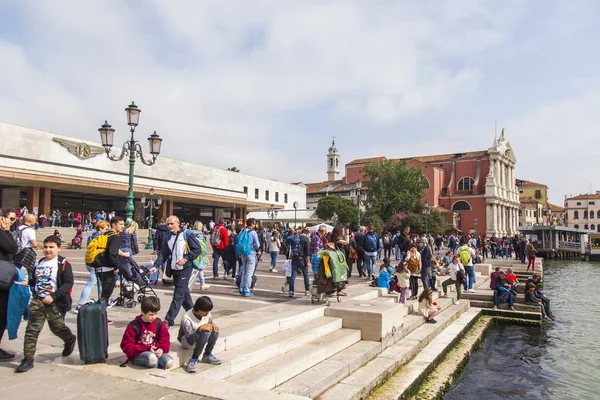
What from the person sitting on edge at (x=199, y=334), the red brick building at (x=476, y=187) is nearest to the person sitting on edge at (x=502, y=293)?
the person sitting on edge at (x=199, y=334)

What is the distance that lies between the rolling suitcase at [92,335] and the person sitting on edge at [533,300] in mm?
13094

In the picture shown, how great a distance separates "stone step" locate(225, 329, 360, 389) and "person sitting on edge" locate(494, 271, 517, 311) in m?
8.48

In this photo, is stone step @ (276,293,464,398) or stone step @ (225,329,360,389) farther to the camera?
stone step @ (276,293,464,398)

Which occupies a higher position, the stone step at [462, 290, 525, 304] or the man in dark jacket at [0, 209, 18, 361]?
the man in dark jacket at [0, 209, 18, 361]

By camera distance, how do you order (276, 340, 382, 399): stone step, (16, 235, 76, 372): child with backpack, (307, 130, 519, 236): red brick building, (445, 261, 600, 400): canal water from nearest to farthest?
(16, 235, 76, 372): child with backpack < (276, 340, 382, 399): stone step < (445, 261, 600, 400): canal water < (307, 130, 519, 236): red brick building

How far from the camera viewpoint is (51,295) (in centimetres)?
463

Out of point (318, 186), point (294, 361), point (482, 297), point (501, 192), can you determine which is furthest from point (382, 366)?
point (318, 186)

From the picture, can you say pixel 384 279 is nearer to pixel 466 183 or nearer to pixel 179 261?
pixel 179 261

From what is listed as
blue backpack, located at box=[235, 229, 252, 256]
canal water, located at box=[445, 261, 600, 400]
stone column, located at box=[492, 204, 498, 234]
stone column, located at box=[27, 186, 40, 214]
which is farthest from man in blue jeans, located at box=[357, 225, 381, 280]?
stone column, located at box=[492, 204, 498, 234]

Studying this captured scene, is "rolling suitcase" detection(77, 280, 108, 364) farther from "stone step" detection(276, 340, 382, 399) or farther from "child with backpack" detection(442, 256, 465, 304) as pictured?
"child with backpack" detection(442, 256, 465, 304)

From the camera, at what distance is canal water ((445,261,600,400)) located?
300 inches

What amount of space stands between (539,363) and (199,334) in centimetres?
791

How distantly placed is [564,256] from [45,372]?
172 feet

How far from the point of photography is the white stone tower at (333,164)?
104 metres
